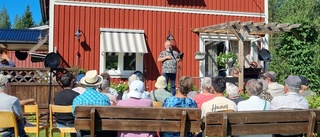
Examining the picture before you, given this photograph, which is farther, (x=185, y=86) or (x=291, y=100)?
(x=291, y=100)

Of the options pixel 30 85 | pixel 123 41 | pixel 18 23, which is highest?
pixel 18 23

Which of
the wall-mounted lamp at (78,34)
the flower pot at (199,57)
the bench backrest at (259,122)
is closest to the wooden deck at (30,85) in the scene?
the wall-mounted lamp at (78,34)

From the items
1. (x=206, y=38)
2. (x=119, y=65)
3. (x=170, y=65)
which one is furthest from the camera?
(x=206, y=38)

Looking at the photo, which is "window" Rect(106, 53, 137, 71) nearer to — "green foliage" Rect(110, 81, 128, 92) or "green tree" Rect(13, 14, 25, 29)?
"green foliage" Rect(110, 81, 128, 92)

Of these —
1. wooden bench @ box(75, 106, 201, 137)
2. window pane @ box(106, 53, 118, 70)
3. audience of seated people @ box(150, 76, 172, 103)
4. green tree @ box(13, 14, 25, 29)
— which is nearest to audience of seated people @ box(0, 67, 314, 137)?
wooden bench @ box(75, 106, 201, 137)

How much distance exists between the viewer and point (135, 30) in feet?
38.4

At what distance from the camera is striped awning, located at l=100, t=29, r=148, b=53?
36.2ft

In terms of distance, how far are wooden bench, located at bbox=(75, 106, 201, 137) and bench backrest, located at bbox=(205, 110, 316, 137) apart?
0.22 m

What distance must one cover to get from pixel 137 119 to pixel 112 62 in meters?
7.87

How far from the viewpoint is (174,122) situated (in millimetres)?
4016

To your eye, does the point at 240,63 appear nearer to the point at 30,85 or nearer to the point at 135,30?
the point at 135,30

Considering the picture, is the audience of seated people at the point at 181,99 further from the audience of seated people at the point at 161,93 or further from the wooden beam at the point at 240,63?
the wooden beam at the point at 240,63

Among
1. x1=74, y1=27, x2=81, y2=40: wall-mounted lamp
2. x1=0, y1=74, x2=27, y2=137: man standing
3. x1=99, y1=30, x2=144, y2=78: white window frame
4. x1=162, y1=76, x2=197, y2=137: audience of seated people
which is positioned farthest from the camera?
x1=99, y1=30, x2=144, y2=78: white window frame

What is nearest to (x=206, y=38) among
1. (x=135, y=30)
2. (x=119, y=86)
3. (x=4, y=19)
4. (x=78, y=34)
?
(x=135, y=30)
